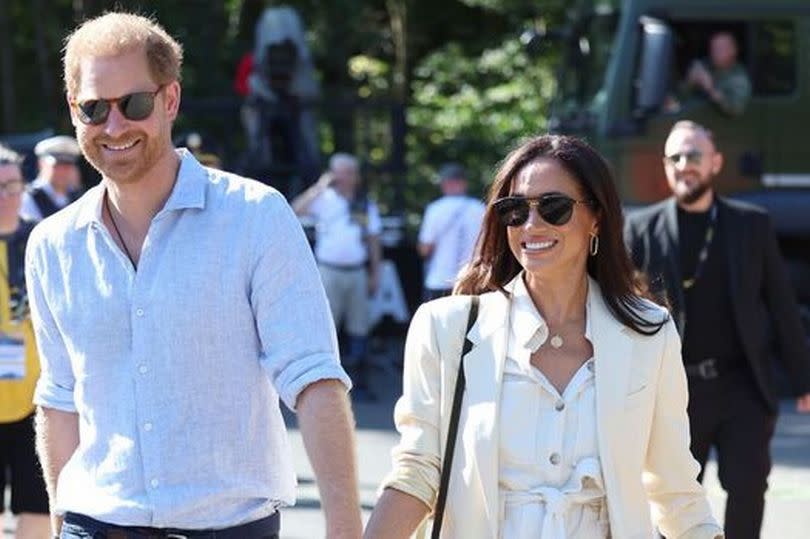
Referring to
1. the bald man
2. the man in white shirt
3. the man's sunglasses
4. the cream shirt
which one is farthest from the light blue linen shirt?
the man in white shirt

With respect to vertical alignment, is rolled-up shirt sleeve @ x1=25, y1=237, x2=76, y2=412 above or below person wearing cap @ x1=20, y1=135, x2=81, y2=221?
above

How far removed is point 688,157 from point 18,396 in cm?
260

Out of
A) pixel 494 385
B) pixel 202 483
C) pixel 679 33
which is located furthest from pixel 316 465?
pixel 679 33

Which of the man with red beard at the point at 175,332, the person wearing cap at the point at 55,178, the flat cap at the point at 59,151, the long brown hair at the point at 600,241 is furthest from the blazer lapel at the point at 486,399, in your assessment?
the flat cap at the point at 59,151

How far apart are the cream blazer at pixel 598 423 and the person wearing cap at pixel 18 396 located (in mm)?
3002

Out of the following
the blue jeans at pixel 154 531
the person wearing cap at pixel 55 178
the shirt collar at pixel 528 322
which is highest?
the shirt collar at pixel 528 322

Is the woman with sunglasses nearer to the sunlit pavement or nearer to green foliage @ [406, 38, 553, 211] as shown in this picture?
the sunlit pavement

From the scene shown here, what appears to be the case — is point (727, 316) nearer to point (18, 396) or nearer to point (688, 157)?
point (688, 157)

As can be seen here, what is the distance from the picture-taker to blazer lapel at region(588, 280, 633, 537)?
14.2 ft

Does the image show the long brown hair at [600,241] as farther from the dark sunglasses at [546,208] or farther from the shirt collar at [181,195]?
the shirt collar at [181,195]

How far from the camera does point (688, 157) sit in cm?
774

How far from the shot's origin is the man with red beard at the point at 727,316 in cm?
751

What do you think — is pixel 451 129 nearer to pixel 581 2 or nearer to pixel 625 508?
pixel 581 2

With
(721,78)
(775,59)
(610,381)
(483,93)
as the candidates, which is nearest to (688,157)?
(610,381)
